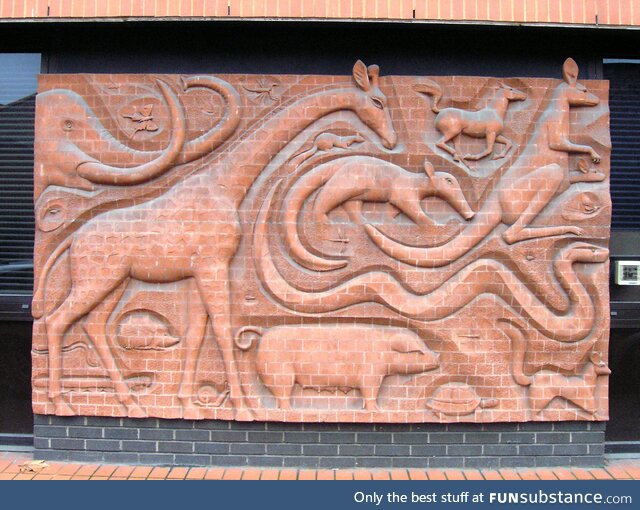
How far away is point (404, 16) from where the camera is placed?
4.24 meters

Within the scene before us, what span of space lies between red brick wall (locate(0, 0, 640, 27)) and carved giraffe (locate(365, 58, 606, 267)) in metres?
0.60

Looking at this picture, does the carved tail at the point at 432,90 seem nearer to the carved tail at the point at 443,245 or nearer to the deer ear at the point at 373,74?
the deer ear at the point at 373,74

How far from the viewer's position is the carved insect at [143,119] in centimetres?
430

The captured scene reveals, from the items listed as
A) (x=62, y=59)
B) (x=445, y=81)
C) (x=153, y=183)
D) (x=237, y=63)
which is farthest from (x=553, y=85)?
(x=62, y=59)

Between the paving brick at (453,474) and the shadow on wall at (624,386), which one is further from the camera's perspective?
the shadow on wall at (624,386)

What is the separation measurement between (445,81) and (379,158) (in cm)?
73

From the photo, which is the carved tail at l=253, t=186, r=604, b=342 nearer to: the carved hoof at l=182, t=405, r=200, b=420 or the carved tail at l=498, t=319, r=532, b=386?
the carved tail at l=498, t=319, r=532, b=386

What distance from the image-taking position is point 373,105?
4.25 meters

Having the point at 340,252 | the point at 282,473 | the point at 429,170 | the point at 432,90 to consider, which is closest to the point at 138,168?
the point at 340,252

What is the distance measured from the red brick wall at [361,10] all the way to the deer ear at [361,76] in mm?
341

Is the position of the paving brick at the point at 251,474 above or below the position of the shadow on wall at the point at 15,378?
below

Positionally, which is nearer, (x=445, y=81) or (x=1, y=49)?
(x=445, y=81)

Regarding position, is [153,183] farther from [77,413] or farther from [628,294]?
[628,294]

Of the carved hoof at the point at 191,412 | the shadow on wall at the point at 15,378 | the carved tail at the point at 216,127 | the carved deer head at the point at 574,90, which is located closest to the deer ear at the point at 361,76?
the carved tail at the point at 216,127
